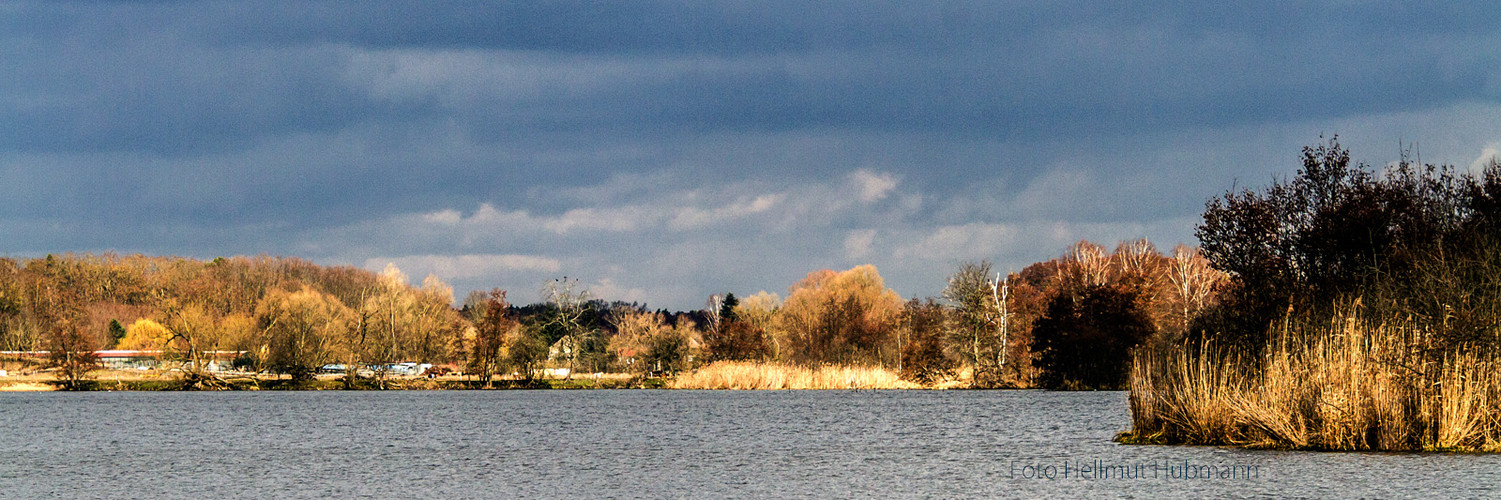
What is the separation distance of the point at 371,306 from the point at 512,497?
82540 mm

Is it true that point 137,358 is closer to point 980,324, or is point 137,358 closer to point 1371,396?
point 980,324

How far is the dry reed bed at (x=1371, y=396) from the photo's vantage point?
24547 millimetres

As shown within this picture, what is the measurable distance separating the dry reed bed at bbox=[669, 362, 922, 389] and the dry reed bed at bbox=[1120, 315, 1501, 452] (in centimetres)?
6264

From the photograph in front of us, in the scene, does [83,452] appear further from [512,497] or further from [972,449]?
[972,449]

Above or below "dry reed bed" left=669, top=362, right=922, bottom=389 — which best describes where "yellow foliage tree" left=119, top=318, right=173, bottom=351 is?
above

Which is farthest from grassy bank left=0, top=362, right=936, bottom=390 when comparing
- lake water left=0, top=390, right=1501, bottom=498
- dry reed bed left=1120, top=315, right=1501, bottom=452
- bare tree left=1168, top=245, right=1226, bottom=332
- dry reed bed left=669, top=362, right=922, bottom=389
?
dry reed bed left=1120, top=315, right=1501, bottom=452

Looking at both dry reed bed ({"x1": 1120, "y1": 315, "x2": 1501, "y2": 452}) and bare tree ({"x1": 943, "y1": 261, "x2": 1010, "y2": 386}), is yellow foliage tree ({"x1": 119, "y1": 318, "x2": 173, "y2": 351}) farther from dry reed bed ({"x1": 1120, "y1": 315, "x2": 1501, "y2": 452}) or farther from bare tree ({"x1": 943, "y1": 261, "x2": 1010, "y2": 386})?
dry reed bed ({"x1": 1120, "y1": 315, "x2": 1501, "y2": 452})

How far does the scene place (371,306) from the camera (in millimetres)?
100688

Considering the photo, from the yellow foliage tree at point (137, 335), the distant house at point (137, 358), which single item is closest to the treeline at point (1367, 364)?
the distant house at point (137, 358)

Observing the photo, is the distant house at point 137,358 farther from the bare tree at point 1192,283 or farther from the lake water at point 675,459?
the bare tree at point 1192,283

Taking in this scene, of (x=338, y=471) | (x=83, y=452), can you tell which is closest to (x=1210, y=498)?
(x=338, y=471)

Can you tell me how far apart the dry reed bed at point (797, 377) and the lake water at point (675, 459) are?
3327 cm

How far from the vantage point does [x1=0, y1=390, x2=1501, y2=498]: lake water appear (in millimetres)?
22438

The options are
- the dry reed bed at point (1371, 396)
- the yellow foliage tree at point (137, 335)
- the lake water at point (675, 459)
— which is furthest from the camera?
the yellow foliage tree at point (137, 335)
